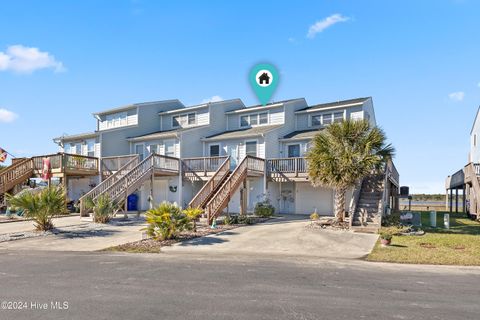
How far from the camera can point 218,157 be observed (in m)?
24.2

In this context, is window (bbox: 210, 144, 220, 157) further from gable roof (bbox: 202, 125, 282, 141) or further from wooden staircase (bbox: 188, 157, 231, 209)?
wooden staircase (bbox: 188, 157, 231, 209)

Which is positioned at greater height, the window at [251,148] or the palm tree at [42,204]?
the window at [251,148]

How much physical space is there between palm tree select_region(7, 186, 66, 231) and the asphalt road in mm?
5286

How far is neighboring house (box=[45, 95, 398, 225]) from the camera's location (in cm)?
2350

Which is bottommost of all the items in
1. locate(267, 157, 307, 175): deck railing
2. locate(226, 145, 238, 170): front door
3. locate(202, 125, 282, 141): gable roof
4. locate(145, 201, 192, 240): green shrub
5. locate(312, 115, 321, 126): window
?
locate(145, 201, 192, 240): green shrub

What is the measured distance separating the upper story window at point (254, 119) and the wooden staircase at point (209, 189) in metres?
7.77

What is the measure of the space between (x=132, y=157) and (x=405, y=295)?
21302 millimetres

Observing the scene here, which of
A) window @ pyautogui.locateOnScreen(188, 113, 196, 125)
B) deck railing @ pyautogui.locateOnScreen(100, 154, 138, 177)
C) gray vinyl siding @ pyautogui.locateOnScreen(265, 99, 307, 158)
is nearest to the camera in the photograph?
gray vinyl siding @ pyautogui.locateOnScreen(265, 99, 307, 158)

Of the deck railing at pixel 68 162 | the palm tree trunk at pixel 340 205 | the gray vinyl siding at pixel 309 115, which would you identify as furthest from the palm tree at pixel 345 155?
the deck railing at pixel 68 162

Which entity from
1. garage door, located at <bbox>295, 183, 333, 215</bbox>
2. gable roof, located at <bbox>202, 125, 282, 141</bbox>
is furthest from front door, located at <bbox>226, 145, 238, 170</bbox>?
garage door, located at <bbox>295, 183, 333, 215</bbox>

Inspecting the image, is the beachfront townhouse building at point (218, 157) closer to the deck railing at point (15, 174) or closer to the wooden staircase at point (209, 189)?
the wooden staircase at point (209, 189)

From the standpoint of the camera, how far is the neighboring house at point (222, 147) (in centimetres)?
2350

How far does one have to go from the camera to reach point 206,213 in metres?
18.1

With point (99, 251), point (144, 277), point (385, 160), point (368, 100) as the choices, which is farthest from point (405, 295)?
point (368, 100)
